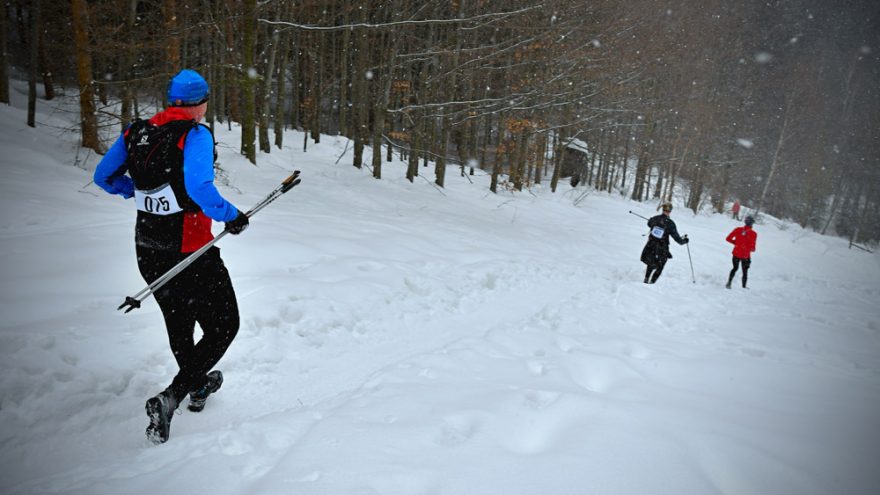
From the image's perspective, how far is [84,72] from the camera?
10125 millimetres

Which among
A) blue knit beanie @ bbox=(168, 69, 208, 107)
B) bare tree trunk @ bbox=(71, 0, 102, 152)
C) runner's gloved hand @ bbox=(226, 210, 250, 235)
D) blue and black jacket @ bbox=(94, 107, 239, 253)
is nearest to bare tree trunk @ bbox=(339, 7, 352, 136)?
bare tree trunk @ bbox=(71, 0, 102, 152)

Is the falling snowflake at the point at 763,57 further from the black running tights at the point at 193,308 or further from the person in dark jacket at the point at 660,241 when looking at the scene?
the black running tights at the point at 193,308

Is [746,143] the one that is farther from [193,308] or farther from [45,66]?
[45,66]

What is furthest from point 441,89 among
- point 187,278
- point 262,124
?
point 187,278

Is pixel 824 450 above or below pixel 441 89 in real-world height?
below

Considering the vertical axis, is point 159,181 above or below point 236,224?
above

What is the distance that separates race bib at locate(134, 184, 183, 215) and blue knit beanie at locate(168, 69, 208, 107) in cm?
58

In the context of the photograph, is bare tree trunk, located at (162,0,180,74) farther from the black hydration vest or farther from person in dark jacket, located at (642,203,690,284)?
person in dark jacket, located at (642,203,690,284)

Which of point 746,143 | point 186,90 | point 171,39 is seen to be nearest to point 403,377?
point 186,90

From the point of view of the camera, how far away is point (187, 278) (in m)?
2.77

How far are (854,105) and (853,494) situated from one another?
59.9 m

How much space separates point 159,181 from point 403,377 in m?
2.46

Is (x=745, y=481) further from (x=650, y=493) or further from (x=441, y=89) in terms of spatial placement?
(x=441, y=89)

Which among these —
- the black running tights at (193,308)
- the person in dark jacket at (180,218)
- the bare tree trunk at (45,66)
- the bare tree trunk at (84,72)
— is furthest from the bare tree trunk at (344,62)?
the bare tree trunk at (45,66)
